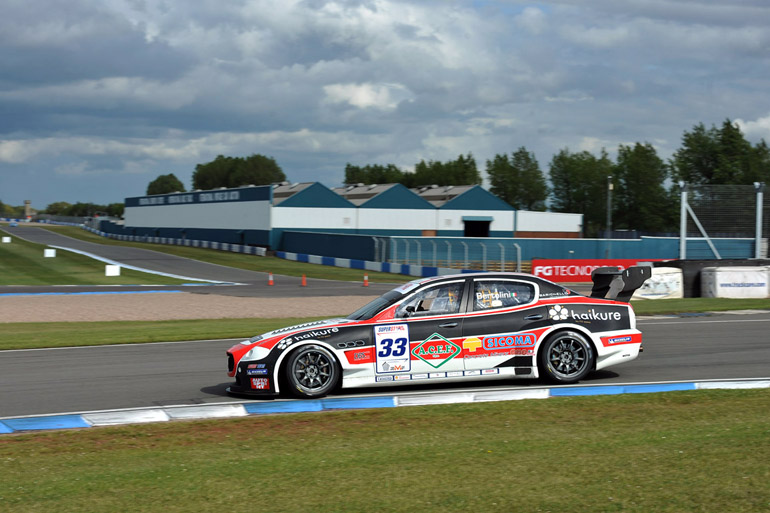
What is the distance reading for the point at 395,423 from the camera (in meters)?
7.88

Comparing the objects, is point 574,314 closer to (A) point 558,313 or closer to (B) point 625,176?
(A) point 558,313

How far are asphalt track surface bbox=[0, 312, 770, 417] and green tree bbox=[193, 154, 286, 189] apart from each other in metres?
171

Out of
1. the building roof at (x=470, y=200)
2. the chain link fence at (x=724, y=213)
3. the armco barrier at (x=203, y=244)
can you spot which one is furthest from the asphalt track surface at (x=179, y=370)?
the building roof at (x=470, y=200)

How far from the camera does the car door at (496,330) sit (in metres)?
9.90

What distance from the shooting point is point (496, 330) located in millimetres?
9977

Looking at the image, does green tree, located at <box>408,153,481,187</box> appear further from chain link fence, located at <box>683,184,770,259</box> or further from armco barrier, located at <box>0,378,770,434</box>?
armco barrier, located at <box>0,378,770,434</box>

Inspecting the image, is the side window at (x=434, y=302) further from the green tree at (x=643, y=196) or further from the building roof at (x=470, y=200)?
the green tree at (x=643, y=196)

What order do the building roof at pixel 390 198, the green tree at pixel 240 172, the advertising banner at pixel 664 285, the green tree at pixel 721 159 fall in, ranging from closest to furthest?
the advertising banner at pixel 664 285 < the building roof at pixel 390 198 < the green tree at pixel 721 159 < the green tree at pixel 240 172

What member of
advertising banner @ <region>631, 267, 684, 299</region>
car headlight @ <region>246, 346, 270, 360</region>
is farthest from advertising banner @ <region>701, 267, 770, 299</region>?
car headlight @ <region>246, 346, 270, 360</region>

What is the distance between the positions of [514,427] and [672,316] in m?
12.8

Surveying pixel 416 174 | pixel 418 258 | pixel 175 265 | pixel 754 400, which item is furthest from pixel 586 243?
pixel 416 174

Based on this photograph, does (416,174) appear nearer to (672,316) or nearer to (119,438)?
(672,316)

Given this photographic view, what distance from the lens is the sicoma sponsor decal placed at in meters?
10.1

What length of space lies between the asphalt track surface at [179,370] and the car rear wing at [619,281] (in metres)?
1.10
